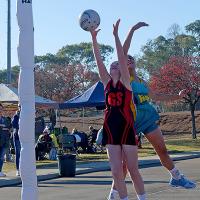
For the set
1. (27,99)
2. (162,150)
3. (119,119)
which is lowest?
(162,150)

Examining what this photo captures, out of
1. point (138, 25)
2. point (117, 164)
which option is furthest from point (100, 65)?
point (117, 164)

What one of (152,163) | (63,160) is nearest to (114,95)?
(63,160)

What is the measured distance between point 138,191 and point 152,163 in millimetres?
13541

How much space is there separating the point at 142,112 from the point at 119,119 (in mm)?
830

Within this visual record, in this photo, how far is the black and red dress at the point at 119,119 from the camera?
7.83m

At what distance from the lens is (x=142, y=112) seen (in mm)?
8617

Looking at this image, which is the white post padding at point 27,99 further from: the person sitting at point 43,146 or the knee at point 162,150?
the person sitting at point 43,146

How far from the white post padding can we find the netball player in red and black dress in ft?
4.55

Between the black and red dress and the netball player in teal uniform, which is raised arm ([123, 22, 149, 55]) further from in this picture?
the black and red dress

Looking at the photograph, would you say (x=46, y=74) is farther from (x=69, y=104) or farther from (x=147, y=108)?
(x=147, y=108)

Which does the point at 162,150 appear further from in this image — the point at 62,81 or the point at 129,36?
the point at 62,81

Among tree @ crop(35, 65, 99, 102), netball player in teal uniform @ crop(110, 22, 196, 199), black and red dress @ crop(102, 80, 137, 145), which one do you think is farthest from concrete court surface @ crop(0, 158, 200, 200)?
tree @ crop(35, 65, 99, 102)

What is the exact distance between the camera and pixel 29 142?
6746mm

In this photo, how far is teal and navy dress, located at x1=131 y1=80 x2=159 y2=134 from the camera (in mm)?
8586
